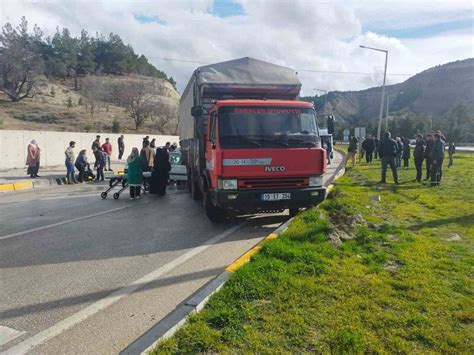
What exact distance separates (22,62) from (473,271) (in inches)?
1925

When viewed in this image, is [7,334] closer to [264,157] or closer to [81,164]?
[264,157]

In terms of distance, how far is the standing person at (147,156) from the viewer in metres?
12.3

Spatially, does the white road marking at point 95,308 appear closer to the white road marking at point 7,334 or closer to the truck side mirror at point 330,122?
the white road marking at point 7,334

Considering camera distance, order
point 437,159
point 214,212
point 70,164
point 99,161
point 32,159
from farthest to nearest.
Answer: point 99,161 → point 32,159 → point 70,164 → point 437,159 → point 214,212

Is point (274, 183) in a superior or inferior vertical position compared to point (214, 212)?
superior

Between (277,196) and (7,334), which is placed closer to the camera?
(7,334)

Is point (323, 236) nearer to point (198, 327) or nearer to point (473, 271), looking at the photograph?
point (473, 271)

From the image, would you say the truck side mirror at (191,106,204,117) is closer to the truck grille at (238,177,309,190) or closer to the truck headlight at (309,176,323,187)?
the truck grille at (238,177,309,190)

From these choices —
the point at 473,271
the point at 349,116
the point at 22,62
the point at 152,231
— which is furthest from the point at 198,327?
the point at 349,116

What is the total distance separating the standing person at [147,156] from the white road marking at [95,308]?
677 cm

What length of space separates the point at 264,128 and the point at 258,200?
1.37 metres

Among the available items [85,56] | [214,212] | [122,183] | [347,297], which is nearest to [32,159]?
[122,183]

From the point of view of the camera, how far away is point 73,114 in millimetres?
46594

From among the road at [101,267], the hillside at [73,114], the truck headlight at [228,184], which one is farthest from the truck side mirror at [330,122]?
the hillside at [73,114]
